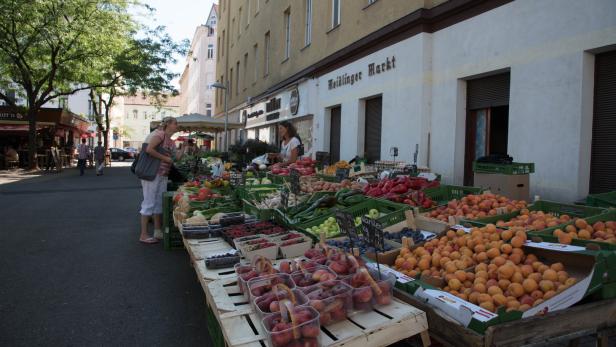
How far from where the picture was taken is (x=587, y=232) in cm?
359

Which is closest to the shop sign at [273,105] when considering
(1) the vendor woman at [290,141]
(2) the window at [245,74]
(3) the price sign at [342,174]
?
(2) the window at [245,74]

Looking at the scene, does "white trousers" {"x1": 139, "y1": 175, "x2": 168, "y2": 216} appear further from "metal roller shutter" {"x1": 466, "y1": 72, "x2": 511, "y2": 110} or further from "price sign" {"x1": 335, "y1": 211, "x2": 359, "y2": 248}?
"metal roller shutter" {"x1": 466, "y1": 72, "x2": 511, "y2": 110}

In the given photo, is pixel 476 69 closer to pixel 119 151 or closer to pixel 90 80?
pixel 90 80

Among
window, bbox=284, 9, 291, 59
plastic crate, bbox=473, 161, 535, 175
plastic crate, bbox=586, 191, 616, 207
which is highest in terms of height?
window, bbox=284, 9, 291, 59

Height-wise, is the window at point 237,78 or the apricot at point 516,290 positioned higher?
the window at point 237,78

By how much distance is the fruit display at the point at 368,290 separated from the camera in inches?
106

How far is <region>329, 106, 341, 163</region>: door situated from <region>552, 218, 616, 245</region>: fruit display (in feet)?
36.5

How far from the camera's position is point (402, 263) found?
353cm

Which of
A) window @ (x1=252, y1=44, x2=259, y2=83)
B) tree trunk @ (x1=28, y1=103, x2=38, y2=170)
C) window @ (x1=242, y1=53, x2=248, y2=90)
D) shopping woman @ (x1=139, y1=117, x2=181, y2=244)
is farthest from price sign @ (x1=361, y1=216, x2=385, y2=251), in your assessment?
window @ (x1=242, y1=53, x2=248, y2=90)

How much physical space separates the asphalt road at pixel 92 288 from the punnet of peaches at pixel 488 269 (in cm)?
205

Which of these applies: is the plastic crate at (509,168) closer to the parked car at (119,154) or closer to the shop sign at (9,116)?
the shop sign at (9,116)

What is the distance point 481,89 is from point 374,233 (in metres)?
6.53

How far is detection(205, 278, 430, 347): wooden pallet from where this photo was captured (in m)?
2.42

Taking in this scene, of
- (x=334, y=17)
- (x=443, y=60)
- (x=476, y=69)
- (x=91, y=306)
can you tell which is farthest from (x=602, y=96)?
(x=334, y=17)
